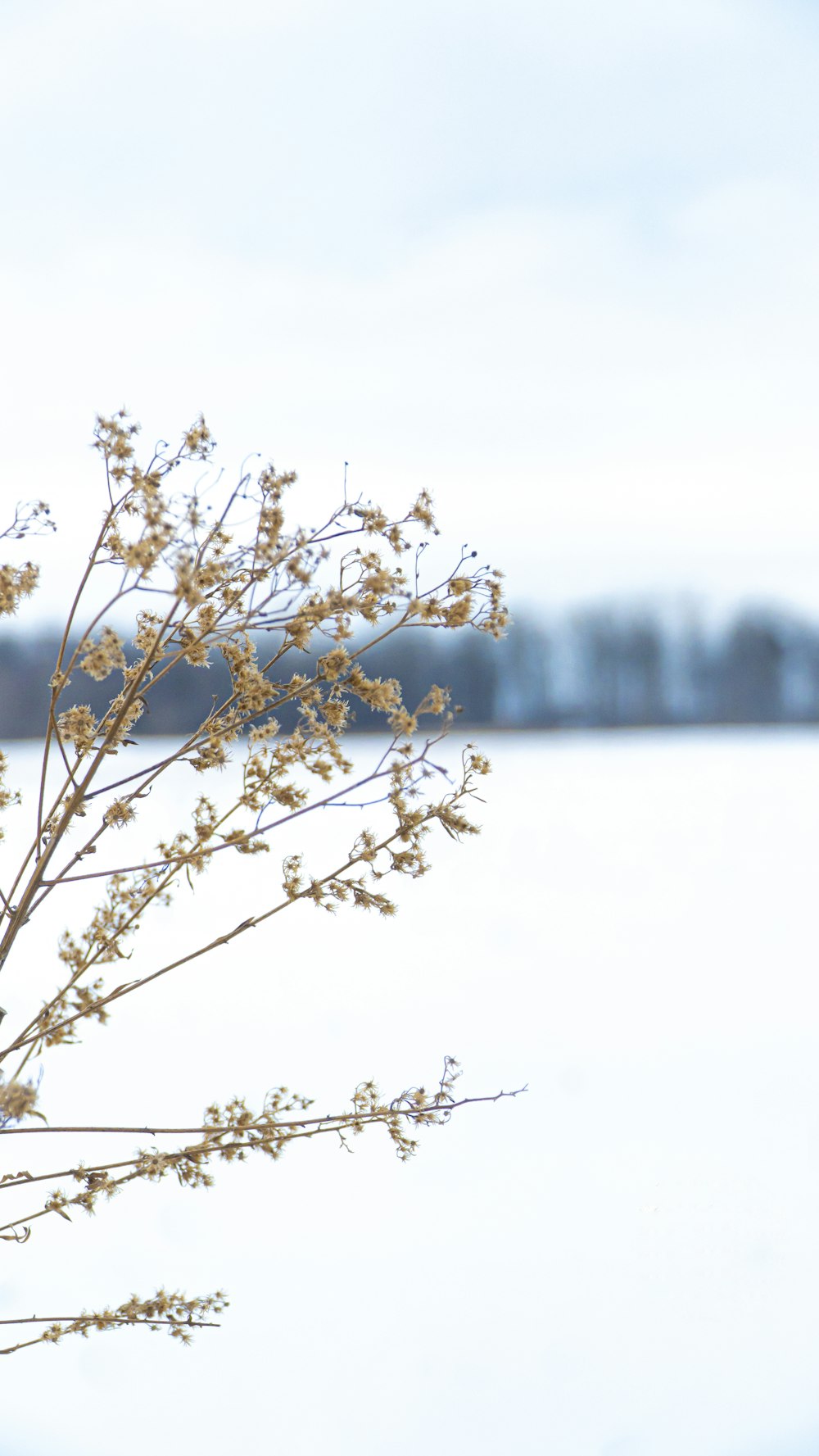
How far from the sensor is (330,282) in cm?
155

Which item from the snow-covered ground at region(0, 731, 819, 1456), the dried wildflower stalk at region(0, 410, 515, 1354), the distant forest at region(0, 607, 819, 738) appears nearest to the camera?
the dried wildflower stalk at region(0, 410, 515, 1354)

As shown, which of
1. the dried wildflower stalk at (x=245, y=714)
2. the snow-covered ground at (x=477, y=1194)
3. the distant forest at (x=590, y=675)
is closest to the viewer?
the dried wildflower stalk at (x=245, y=714)

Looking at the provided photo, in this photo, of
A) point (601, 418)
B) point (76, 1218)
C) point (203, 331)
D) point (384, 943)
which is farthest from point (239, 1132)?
point (384, 943)

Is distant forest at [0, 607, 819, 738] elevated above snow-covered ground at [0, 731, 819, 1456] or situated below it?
above

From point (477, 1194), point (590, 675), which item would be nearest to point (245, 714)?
point (477, 1194)

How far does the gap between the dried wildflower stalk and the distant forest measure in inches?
39.1

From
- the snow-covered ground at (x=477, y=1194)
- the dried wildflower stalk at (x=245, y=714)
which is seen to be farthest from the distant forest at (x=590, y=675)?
the dried wildflower stalk at (x=245, y=714)

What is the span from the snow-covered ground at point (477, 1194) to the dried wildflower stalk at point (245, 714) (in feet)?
2.02

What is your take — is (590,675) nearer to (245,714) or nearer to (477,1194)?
(477,1194)

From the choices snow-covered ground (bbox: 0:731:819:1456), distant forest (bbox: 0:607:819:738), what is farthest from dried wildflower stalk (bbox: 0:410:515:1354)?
distant forest (bbox: 0:607:819:738)

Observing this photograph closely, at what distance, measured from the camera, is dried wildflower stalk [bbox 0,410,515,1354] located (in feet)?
1.88

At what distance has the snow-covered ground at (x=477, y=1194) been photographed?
3.75ft

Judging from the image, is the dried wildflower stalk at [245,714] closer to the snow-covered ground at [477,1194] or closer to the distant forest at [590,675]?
the snow-covered ground at [477,1194]

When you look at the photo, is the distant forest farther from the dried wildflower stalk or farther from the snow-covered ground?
the dried wildflower stalk
